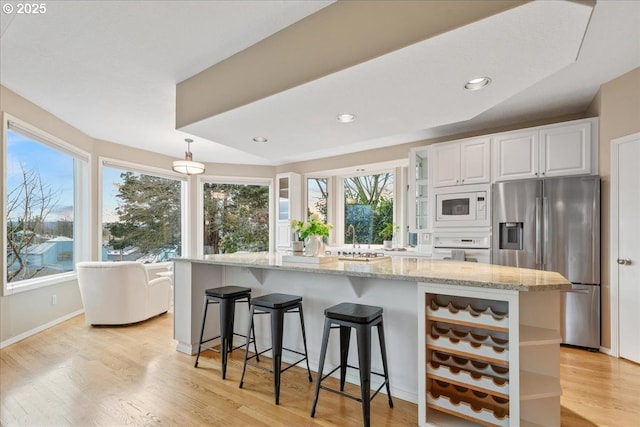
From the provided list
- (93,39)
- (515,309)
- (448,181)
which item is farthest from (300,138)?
(515,309)

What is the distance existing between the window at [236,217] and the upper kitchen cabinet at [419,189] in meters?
3.23

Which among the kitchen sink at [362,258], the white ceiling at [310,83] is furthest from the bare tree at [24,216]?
the kitchen sink at [362,258]

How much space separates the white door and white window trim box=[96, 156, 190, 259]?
621 cm

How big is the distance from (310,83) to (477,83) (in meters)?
1.09

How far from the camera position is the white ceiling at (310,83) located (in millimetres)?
1678

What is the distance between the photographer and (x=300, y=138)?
316 centimetres

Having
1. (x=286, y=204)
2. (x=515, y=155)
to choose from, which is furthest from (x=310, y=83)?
(x=286, y=204)

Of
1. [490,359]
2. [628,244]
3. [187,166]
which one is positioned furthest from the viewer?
[187,166]

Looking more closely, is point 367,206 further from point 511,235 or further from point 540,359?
point 540,359

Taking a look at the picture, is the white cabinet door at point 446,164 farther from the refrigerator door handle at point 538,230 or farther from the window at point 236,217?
the window at point 236,217

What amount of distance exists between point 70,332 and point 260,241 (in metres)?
3.41

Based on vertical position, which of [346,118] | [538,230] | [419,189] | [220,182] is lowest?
[538,230]

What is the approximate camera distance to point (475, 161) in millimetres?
3820

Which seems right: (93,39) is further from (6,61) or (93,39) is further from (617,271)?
(617,271)
